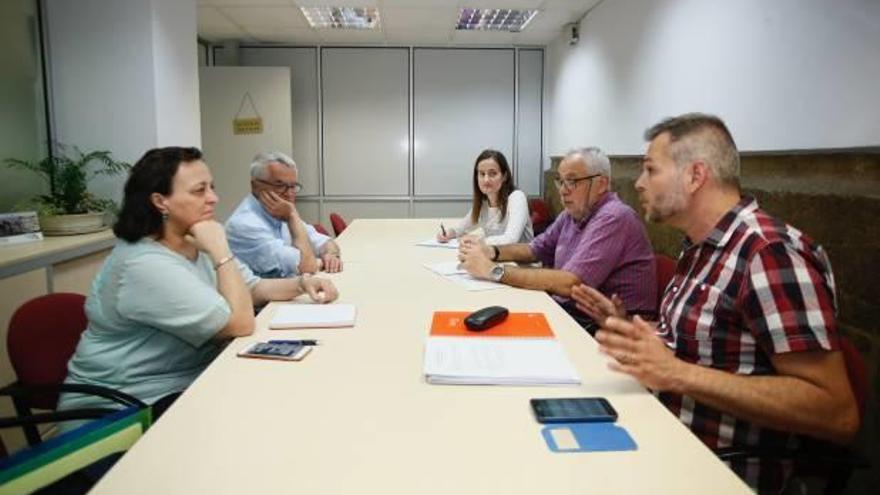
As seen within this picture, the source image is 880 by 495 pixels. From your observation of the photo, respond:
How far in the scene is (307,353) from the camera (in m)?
1.46

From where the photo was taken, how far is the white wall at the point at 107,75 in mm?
3516

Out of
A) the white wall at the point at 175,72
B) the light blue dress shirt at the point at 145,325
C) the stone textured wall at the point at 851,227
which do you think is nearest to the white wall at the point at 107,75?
the white wall at the point at 175,72

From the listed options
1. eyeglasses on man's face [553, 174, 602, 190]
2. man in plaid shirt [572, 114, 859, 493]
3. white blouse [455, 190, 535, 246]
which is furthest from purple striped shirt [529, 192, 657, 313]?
white blouse [455, 190, 535, 246]

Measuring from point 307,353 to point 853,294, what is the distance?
1802mm

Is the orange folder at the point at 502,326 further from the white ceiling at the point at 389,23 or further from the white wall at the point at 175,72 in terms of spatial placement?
the white ceiling at the point at 389,23

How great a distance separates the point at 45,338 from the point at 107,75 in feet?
7.95

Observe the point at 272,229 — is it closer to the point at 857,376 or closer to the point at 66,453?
the point at 66,453

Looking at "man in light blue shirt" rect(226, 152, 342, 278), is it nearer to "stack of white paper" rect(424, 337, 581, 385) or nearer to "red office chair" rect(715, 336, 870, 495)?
"stack of white paper" rect(424, 337, 581, 385)

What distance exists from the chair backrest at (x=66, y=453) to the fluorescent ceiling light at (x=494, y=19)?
4762 mm

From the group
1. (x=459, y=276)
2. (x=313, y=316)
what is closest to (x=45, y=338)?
(x=313, y=316)

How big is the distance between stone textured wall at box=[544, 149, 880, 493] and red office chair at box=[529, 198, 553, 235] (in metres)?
3.52

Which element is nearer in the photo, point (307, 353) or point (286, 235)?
point (307, 353)

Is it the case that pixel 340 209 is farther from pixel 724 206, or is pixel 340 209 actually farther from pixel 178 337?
pixel 724 206

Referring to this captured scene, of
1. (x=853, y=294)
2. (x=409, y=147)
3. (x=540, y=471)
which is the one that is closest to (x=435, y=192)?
(x=409, y=147)
